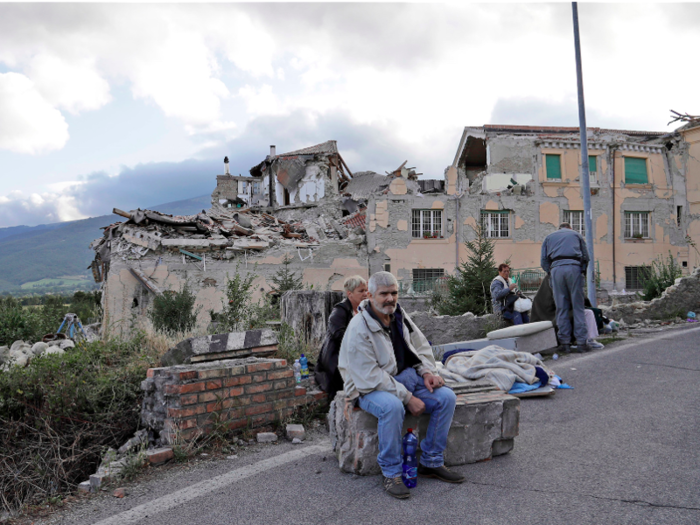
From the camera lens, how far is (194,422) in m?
4.63

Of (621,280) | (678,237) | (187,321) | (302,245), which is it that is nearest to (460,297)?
(187,321)

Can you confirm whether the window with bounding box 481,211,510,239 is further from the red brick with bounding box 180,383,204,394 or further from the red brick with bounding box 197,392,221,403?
the red brick with bounding box 180,383,204,394

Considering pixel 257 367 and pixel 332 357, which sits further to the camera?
pixel 257 367

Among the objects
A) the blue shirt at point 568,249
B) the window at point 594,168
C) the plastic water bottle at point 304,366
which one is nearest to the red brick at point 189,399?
the plastic water bottle at point 304,366

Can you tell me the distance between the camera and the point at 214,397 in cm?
480

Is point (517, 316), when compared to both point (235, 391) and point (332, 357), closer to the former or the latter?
point (332, 357)

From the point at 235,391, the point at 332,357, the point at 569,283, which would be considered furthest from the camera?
the point at 569,283

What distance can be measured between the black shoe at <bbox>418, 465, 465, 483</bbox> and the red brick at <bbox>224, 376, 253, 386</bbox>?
2003mm

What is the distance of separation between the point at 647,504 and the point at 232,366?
3.62 meters

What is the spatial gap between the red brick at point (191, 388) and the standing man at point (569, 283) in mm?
6932

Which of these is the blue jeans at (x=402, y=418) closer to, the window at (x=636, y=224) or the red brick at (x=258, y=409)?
the red brick at (x=258, y=409)

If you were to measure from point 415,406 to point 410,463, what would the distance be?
16.2 inches

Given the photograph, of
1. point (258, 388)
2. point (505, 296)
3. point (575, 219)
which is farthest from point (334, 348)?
point (575, 219)

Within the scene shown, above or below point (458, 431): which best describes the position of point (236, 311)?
above
